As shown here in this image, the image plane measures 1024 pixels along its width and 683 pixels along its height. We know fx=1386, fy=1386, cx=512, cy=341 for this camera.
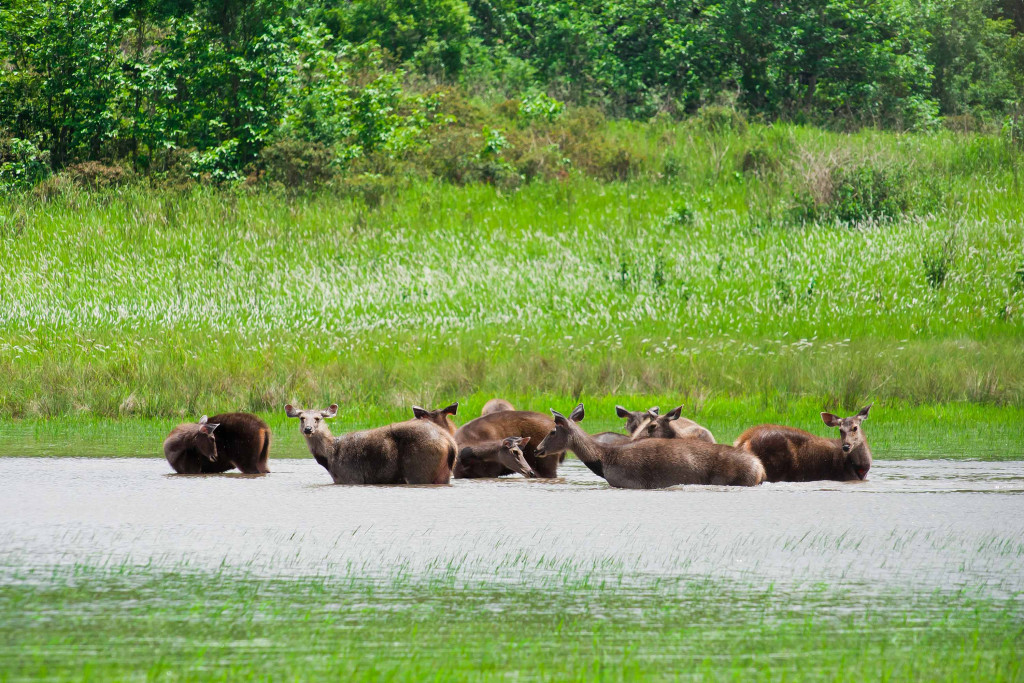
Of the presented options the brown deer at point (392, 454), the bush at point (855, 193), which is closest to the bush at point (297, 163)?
the bush at point (855, 193)

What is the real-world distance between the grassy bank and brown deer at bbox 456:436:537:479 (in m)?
5.08

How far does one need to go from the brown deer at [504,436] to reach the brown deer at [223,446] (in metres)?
1.67

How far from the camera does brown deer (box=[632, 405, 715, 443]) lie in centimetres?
1181

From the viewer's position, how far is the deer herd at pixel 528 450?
10469 millimetres

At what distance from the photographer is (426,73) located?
43.6 metres

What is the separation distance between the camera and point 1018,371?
1773cm

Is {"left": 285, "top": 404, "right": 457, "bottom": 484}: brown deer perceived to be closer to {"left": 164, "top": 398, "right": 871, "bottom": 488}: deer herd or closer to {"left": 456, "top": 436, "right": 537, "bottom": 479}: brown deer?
{"left": 164, "top": 398, "right": 871, "bottom": 488}: deer herd

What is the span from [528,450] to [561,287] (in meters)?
12.2

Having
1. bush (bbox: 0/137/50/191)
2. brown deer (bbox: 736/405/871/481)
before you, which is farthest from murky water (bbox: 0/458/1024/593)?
bush (bbox: 0/137/50/191)

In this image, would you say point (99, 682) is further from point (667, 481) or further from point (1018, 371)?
point (1018, 371)

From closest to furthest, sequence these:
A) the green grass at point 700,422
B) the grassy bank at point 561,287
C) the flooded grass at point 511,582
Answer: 1. the flooded grass at point 511,582
2. the green grass at point 700,422
3. the grassy bank at point 561,287

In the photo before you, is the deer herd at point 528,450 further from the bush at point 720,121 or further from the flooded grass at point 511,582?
the bush at point 720,121

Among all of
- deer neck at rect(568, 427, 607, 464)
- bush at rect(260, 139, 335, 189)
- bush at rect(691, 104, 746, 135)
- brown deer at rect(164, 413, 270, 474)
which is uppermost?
bush at rect(691, 104, 746, 135)

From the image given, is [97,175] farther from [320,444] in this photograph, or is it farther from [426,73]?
[320,444]
